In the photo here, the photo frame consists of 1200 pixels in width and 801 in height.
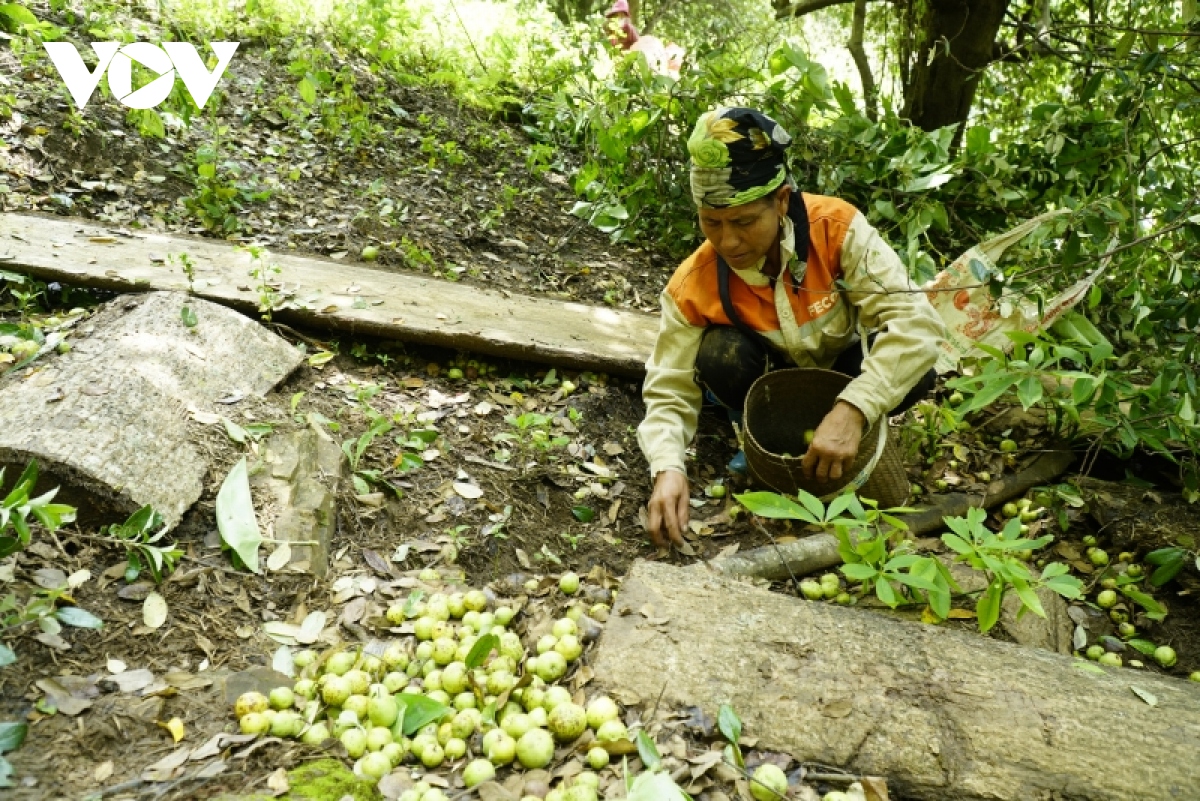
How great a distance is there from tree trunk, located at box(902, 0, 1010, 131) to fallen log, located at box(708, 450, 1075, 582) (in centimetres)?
231

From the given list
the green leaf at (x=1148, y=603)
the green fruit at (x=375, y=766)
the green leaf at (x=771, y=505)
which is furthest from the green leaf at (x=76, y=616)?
the green leaf at (x=1148, y=603)

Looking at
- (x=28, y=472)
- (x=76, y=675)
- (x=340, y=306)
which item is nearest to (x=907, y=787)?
(x=76, y=675)

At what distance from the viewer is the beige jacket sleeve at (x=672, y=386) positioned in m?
3.01

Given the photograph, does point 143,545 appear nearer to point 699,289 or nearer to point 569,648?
point 569,648

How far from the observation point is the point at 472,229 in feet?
17.2

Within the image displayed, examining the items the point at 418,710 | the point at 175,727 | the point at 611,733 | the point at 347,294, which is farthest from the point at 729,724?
the point at 347,294

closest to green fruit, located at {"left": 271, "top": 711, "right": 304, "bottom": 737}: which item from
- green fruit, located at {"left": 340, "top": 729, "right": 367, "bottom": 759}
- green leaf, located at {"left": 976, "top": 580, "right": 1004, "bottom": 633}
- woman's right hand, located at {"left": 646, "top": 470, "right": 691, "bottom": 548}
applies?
green fruit, located at {"left": 340, "top": 729, "right": 367, "bottom": 759}

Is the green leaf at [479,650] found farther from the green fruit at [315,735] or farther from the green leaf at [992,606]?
the green leaf at [992,606]

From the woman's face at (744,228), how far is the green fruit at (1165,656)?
1912 mm

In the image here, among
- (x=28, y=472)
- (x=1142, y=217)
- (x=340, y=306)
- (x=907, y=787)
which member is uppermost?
(x=1142, y=217)

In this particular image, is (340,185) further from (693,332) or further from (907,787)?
(907,787)

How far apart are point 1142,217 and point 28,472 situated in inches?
162

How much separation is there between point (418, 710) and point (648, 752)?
58cm

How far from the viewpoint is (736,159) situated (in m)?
2.66
